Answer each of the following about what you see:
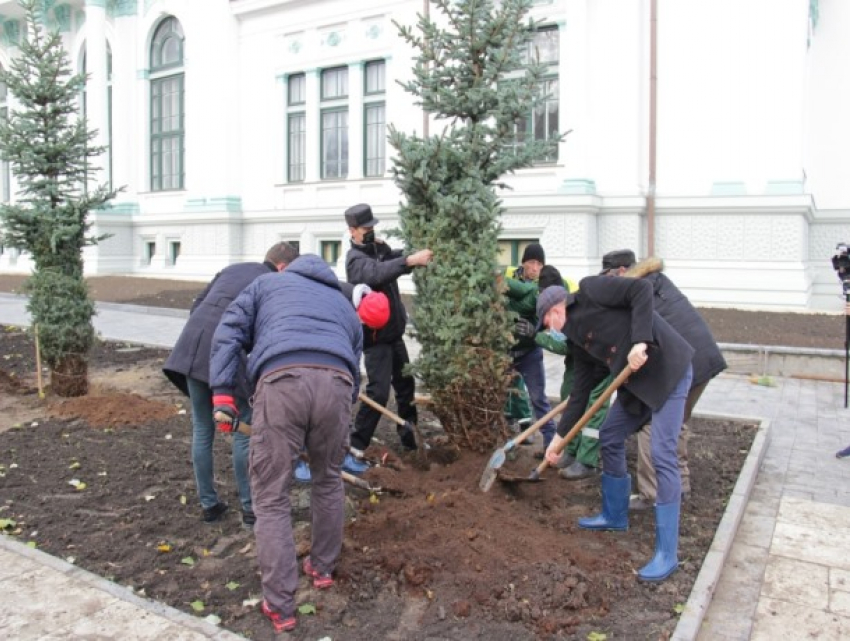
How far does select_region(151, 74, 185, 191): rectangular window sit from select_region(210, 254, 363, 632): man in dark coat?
66.2 ft

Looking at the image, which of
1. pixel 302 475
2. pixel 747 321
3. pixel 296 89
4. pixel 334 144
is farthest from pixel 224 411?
pixel 296 89

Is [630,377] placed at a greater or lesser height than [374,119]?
lesser

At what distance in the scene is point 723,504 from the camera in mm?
4840

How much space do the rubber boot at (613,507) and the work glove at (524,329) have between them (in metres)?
1.62

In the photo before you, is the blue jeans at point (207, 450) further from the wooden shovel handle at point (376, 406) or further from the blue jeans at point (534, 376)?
the blue jeans at point (534, 376)

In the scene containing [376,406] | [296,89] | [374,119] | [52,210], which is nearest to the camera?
[376,406]

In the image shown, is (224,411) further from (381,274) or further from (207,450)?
(381,274)

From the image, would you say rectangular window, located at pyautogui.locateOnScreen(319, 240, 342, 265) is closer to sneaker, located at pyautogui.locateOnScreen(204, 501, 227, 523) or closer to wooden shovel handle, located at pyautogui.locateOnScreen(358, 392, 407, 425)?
wooden shovel handle, located at pyautogui.locateOnScreen(358, 392, 407, 425)

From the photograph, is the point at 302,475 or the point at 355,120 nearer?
the point at 302,475

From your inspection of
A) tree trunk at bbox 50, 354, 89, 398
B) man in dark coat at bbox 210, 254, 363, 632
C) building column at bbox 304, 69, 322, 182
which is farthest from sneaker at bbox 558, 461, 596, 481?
building column at bbox 304, 69, 322, 182

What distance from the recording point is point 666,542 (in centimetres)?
388

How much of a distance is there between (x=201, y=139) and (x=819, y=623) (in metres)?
20.1

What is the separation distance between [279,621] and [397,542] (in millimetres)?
874

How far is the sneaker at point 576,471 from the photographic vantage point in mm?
5312
